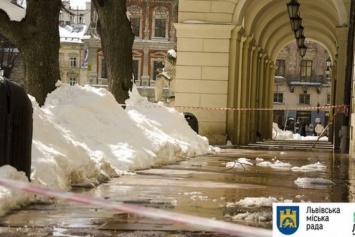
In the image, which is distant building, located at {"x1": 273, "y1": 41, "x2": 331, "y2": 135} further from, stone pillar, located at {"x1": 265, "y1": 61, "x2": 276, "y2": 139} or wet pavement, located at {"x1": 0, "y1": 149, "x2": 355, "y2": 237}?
wet pavement, located at {"x1": 0, "y1": 149, "x2": 355, "y2": 237}

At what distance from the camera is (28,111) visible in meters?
7.23

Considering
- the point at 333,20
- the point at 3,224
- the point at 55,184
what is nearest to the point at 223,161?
the point at 55,184

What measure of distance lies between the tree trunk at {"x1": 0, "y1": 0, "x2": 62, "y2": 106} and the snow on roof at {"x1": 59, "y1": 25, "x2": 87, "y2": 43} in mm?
65334

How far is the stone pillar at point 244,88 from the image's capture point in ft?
78.7

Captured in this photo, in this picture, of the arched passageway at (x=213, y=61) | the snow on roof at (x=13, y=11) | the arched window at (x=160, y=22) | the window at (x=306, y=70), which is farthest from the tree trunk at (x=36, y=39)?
the window at (x=306, y=70)

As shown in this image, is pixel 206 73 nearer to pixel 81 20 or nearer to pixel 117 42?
pixel 117 42

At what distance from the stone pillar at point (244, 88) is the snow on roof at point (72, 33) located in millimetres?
53633

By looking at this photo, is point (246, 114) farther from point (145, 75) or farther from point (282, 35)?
point (145, 75)

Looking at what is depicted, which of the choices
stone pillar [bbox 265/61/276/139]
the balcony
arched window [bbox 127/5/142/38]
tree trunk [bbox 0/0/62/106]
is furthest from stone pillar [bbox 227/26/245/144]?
the balcony

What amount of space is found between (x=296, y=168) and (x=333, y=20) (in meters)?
16.6

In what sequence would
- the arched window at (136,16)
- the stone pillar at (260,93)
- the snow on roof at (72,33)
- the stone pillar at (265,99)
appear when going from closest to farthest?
1. the stone pillar at (260,93)
2. the stone pillar at (265,99)
3. the arched window at (136,16)
4. the snow on roof at (72,33)

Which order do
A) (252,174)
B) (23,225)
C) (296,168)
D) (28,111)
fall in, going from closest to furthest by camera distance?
(23,225)
(28,111)
(252,174)
(296,168)

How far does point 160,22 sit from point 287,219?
69.9 m

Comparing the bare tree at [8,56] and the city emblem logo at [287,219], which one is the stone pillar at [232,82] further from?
the bare tree at [8,56]
